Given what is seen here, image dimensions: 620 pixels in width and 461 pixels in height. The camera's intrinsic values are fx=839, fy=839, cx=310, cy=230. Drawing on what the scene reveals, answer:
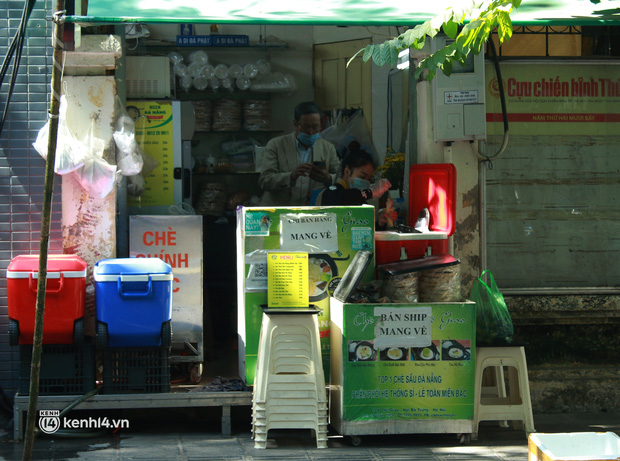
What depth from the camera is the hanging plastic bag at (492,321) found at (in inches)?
239

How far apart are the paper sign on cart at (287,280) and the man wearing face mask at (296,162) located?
73.7 inches

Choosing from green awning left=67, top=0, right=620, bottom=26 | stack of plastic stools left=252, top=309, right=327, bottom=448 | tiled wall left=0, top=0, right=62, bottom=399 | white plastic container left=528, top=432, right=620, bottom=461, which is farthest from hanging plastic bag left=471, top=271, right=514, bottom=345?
tiled wall left=0, top=0, right=62, bottom=399

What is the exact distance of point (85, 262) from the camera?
6.18 meters

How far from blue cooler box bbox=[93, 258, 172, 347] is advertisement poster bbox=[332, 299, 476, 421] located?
1.29m

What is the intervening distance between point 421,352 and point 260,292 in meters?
1.24

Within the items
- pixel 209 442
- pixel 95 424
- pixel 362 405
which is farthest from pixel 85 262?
pixel 362 405

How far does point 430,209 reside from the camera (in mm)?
6668

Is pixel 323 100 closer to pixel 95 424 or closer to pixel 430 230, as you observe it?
pixel 430 230

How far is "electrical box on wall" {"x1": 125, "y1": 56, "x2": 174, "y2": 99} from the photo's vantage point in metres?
7.06

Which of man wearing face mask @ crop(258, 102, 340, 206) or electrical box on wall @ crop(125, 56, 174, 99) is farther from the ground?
electrical box on wall @ crop(125, 56, 174, 99)

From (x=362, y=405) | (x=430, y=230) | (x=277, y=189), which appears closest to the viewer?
(x=362, y=405)

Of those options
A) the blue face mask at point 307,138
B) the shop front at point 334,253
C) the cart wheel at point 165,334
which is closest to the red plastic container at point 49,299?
the shop front at point 334,253

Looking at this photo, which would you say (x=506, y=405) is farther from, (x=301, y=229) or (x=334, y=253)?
(x=301, y=229)

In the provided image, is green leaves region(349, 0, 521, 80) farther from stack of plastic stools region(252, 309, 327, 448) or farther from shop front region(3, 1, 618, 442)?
stack of plastic stools region(252, 309, 327, 448)
